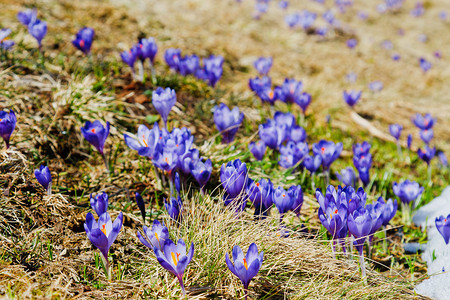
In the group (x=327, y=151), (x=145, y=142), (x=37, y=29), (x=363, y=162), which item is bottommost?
(x=363, y=162)

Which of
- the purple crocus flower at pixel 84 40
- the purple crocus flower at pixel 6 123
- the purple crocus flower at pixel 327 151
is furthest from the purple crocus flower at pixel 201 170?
the purple crocus flower at pixel 84 40

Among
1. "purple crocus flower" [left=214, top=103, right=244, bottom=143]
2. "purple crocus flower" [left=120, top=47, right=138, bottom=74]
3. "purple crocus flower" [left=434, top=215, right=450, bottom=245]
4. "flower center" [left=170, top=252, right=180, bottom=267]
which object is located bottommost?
"purple crocus flower" [left=434, top=215, right=450, bottom=245]

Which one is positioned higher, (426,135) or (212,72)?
(212,72)

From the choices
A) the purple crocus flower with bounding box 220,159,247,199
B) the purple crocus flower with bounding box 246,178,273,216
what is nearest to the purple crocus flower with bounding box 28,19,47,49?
the purple crocus flower with bounding box 220,159,247,199

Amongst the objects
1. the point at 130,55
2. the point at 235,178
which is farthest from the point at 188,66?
the point at 235,178

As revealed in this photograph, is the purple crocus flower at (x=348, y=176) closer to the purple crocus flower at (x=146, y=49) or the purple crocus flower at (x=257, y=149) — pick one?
the purple crocus flower at (x=257, y=149)

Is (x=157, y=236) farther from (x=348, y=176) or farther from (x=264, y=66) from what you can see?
(x=264, y=66)

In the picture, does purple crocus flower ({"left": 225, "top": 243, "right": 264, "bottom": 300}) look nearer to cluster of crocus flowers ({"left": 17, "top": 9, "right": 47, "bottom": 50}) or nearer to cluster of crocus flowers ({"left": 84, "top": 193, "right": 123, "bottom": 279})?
cluster of crocus flowers ({"left": 84, "top": 193, "right": 123, "bottom": 279})
